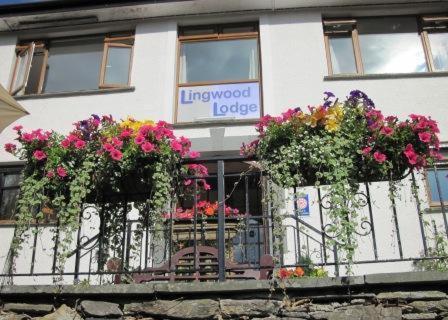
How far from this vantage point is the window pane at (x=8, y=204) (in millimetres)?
8989

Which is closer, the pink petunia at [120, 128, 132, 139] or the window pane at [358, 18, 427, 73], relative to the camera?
the pink petunia at [120, 128, 132, 139]

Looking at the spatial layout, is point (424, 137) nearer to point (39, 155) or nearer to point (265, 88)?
point (39, 155)

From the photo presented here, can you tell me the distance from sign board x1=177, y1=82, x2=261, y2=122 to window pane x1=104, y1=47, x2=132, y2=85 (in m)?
1.29

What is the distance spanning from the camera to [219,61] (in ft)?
32.1

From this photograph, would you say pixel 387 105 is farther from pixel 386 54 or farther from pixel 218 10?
pixel 218 10

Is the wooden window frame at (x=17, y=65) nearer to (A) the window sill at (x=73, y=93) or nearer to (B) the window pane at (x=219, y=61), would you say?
(A) the window sill at (x=73, y=93)

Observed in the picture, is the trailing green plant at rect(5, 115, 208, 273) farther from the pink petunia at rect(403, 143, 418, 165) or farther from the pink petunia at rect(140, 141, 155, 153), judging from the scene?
the pink petunia at rect(403, 143, 418, 165)

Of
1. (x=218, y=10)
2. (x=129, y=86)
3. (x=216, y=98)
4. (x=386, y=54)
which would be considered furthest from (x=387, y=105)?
(x=129, y=86)

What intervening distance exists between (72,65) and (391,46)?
6666mm

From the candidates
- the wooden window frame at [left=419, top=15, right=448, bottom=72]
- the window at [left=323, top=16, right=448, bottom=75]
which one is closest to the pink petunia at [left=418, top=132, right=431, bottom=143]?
the window at [left=323, top=16, right=448, bottom=75]

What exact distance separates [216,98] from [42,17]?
13.7 feet

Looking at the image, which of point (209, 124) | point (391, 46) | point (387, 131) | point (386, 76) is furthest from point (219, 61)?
point (387, 131)

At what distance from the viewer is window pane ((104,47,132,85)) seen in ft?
32.0

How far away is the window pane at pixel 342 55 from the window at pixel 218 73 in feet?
4.96
